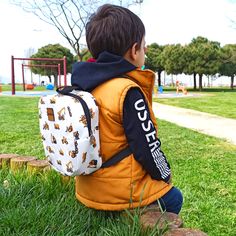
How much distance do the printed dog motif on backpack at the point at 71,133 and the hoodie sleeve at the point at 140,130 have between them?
0.13 m

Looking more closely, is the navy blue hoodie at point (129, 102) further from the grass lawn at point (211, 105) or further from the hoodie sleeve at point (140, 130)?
the grass lawn at point (211, 105)

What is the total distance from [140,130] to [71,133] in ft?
0.89

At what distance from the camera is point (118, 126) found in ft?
5.13

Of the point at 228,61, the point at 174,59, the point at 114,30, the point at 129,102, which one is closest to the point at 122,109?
the point at 129,102

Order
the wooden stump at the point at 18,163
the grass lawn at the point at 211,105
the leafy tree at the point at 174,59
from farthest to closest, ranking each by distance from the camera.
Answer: the leafy tree at the point at 174,59 < the grass lawn at the point at 211,105 < the wooden stump at the point at 18,163

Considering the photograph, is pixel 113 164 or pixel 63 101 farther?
pixel 113 164

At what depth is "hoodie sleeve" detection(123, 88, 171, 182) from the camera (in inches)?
58.5

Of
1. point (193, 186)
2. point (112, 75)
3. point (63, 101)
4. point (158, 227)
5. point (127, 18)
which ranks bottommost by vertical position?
point (193, 186)

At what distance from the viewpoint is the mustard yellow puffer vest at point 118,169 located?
1542 mm

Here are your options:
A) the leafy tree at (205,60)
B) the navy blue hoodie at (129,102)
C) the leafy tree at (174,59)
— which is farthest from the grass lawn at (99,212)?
the leafy tree at (174,59)

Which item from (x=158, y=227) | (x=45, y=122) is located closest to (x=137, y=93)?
(x=45, y=122)

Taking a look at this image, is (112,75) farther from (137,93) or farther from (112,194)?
(112,194)

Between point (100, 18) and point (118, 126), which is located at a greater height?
point (100, 18)

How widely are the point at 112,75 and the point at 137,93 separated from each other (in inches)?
5.5
